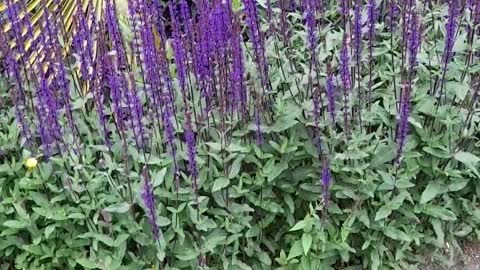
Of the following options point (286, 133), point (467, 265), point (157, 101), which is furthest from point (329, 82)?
point (467, 265)

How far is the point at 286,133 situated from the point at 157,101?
630 mm

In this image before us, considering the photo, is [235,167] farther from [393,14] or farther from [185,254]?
[393,14]

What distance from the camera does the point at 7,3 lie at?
347cm

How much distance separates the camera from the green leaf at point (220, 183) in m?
3.21

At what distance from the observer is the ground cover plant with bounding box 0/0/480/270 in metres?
3.24

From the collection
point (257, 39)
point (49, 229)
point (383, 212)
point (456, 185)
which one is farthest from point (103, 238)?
point (456, 185)

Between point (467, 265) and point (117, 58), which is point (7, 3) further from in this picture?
point (467, 265)

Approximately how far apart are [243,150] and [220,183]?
7.0 inches

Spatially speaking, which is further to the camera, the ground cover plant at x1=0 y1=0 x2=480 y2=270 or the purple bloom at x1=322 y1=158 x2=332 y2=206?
the ground cover plant at x1=0 y1=0 x2=480 y2=270

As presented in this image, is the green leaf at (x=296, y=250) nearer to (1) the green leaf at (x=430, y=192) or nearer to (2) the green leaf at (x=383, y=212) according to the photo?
(2) the green leaf at (x=383, y=212)

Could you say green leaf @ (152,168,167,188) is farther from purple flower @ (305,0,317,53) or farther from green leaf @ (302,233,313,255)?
purple flower @ (305,0,317,53)

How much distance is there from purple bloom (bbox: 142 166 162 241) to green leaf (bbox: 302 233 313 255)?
651 millimetres

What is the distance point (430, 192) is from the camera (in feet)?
11.1

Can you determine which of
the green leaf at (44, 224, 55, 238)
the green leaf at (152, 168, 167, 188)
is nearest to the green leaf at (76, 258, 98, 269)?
the green leaf at (44, 224, 55, 238)
